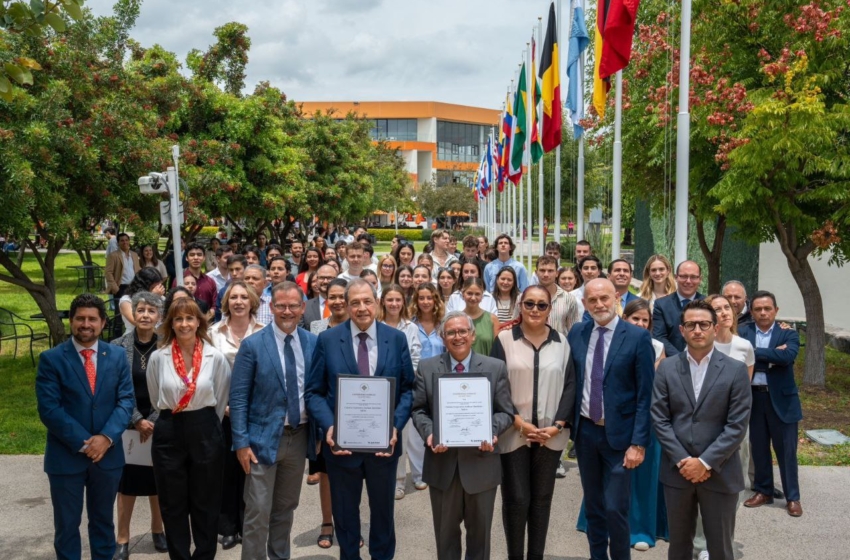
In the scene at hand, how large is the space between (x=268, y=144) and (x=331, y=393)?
52.0ft

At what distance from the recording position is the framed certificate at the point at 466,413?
5.01 m

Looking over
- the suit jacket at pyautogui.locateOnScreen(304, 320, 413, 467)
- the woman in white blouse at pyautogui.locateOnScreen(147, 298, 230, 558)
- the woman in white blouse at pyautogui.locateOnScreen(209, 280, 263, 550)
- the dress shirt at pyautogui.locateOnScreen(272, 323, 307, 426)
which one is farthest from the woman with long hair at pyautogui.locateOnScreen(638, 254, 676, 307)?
the woman in white blouse at pyautogui.locateOnScreen(147, 298, 230, 558)

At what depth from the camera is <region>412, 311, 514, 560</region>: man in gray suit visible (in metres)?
5.10

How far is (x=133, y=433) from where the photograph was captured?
5789mm

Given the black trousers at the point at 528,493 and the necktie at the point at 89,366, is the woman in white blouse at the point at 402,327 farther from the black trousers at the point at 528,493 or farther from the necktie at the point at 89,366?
the necktie at the point at 89,366

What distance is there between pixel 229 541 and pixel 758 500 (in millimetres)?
4452

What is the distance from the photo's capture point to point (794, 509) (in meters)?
6.74

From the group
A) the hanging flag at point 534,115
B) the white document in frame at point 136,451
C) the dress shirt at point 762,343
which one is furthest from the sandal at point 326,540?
the hanging flag at point 534,115

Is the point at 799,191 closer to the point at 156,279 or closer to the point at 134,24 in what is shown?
the point at 156,279

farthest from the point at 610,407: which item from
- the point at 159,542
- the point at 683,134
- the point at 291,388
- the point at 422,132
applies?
the point at 422,132

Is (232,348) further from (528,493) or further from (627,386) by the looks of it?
(627,386)

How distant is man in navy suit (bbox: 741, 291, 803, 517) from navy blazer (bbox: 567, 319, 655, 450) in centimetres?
209

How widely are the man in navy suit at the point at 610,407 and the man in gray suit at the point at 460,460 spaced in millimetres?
621

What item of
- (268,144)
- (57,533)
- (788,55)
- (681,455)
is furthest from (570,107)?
(57,533)
